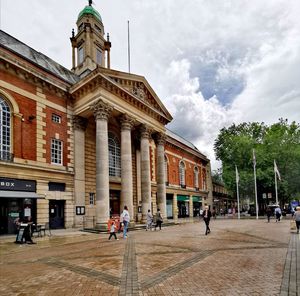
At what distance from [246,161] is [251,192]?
4.54m

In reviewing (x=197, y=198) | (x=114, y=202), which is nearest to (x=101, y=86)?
(x=114, y=202)

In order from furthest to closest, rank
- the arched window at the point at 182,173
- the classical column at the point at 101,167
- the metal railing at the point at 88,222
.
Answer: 1. the arched window at the point at 182,173
2. the metal railing at the point at 88,222
3. the classical column at the point at 101,167

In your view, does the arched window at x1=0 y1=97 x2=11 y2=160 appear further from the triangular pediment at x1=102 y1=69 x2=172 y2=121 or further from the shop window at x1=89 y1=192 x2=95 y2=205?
the shop window at x1=89 y1=192 x2=95 y2=205

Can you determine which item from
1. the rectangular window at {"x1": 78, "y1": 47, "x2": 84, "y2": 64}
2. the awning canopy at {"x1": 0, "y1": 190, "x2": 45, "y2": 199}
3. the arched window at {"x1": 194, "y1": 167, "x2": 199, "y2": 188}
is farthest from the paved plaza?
the arched window at {"x1": 194, "y1": 167, "x2": 199, "y2": 188}

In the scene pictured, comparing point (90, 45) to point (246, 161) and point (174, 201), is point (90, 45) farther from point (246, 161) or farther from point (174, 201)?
point (246, 161)

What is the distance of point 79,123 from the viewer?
24.5m

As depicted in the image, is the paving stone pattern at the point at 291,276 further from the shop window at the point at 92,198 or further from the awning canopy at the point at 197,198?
the awning canopy at the point at 197,198

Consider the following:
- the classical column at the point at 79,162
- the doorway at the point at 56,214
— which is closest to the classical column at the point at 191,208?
the classical column at the point at 79,162

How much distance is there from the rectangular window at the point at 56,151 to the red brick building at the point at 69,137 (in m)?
0.08

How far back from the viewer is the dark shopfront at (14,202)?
1806 centimetres

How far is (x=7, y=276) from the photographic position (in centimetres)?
765

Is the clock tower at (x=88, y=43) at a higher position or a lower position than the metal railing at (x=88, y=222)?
higher

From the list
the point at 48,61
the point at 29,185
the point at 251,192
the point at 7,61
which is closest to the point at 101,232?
the point at 29,185

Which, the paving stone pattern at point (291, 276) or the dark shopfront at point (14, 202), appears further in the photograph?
the dark shopfront at point (14, 202)
